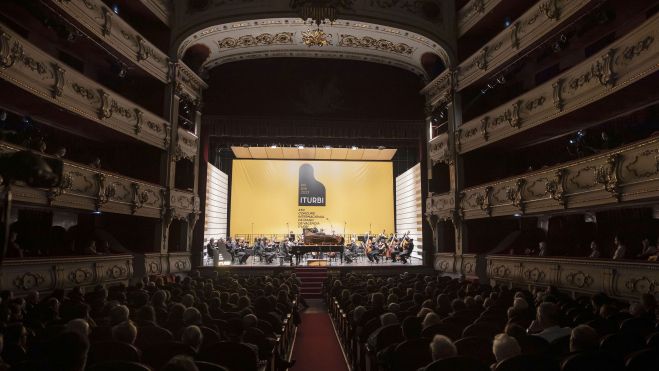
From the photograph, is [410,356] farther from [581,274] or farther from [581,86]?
[581,86]

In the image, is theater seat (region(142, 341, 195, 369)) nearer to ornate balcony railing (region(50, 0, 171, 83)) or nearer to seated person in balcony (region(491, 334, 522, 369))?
seated person in balcony (region(491, 334, 522, 369))

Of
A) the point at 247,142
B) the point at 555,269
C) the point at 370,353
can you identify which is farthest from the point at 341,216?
the point at 370,353

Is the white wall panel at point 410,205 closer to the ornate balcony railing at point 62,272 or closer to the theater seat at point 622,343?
the ornate balcony railing at point 62,272

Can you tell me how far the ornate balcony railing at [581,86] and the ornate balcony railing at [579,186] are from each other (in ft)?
4.62

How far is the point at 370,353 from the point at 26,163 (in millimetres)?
3608

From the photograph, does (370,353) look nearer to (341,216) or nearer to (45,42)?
(45,42)

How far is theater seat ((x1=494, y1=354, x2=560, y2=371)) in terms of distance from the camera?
2.69 metres

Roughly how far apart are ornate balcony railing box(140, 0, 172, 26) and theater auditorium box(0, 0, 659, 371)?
0.44 feet

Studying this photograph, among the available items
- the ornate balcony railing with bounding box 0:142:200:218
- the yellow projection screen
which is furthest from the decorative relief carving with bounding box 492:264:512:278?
the ornate balcony railing with bounding box 0:142:200:218

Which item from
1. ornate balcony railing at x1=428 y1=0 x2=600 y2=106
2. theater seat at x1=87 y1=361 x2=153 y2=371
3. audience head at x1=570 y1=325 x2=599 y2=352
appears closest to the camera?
theater seat at x1=87 y1=361 x2=153 y2=371

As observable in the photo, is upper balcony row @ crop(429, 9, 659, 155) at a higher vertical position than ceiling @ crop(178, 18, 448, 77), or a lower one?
lower

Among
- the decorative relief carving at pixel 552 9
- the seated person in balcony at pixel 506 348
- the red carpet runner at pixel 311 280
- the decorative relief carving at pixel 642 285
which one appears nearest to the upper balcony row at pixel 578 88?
the decorative relief carving at pixel 552 9

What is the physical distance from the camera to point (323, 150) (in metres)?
23.6

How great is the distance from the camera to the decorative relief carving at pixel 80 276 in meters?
10.1
